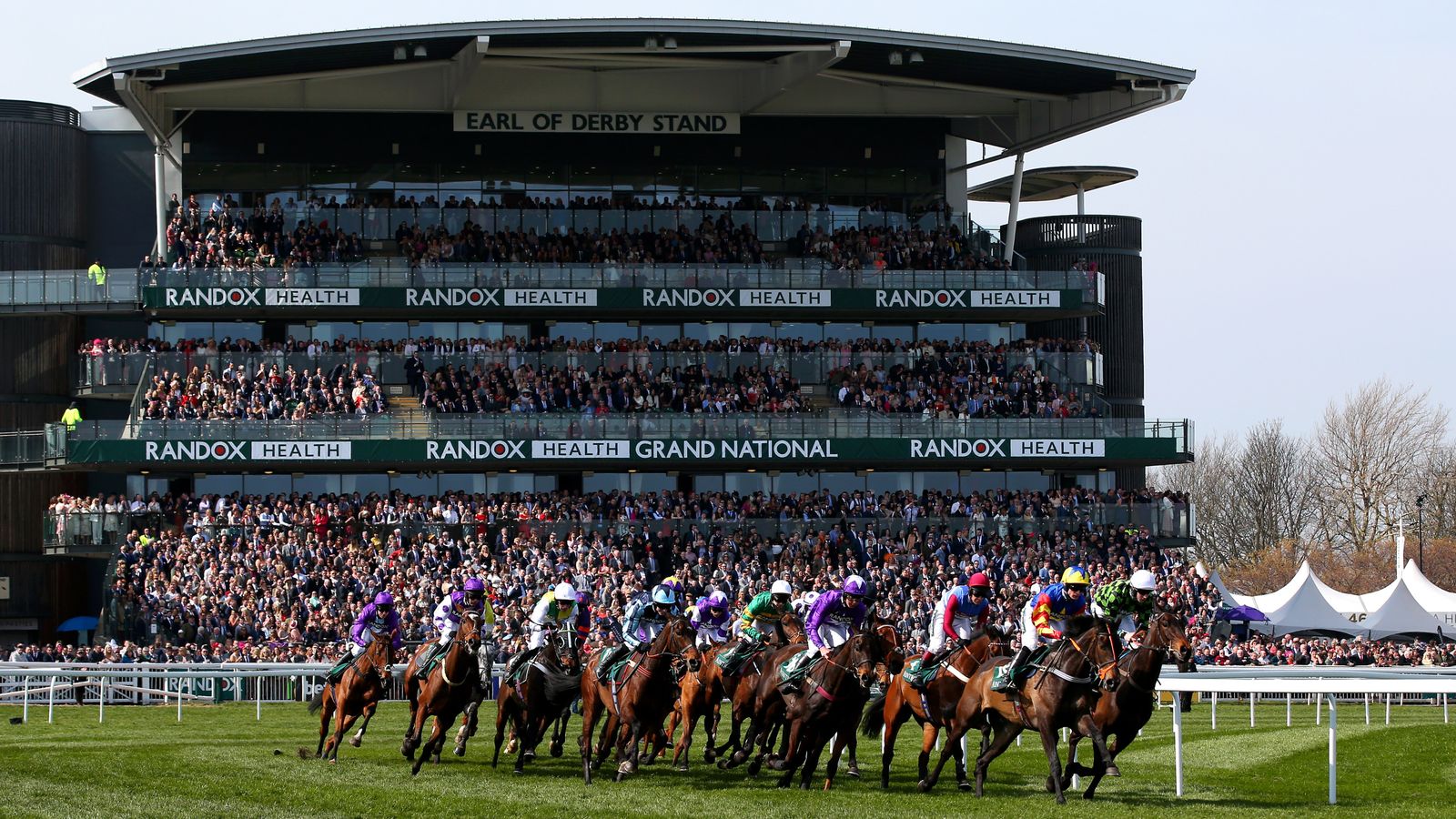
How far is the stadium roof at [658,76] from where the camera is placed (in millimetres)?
42812

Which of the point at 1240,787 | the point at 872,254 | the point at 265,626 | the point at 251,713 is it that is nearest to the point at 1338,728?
the point at 1240,787

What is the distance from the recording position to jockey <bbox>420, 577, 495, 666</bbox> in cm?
1909

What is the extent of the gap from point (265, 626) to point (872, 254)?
61.1 ft

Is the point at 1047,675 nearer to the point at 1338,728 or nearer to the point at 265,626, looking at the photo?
the point at 1338,728

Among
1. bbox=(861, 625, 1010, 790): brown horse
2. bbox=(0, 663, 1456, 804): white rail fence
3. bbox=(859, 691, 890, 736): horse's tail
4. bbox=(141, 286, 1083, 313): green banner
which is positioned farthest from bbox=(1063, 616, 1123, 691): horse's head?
A: bbox=(141, 286, 1083, 313): green banner

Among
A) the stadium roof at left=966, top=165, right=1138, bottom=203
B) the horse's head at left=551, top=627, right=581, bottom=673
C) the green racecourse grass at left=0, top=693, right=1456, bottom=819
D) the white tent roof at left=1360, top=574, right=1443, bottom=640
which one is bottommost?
the white tent roof at left=1360, top=574, right=1443, bottom=640

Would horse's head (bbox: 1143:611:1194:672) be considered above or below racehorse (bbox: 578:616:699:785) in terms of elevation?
above

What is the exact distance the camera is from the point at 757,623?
19.3 meters

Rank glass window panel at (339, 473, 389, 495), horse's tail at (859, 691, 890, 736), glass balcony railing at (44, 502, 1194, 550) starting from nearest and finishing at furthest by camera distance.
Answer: horse's tail at (859, 691, 890, 736), glass balcony railing at (44, 502, 1194, 550), glass window panel at (339, 473, 389, 495)

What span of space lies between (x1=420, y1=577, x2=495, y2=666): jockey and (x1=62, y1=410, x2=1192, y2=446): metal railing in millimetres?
22611

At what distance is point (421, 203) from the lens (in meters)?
47.9

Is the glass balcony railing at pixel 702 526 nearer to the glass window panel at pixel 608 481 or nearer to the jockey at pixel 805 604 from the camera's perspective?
the glass window panel at pixel 608 481

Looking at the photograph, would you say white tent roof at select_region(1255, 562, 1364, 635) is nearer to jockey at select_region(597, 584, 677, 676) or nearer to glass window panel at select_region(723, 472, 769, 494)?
glass window panel at select_region(723, 472, 769, 494)

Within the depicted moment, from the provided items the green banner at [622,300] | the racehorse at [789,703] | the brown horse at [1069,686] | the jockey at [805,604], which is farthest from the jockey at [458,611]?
the green banner at [622,300]
